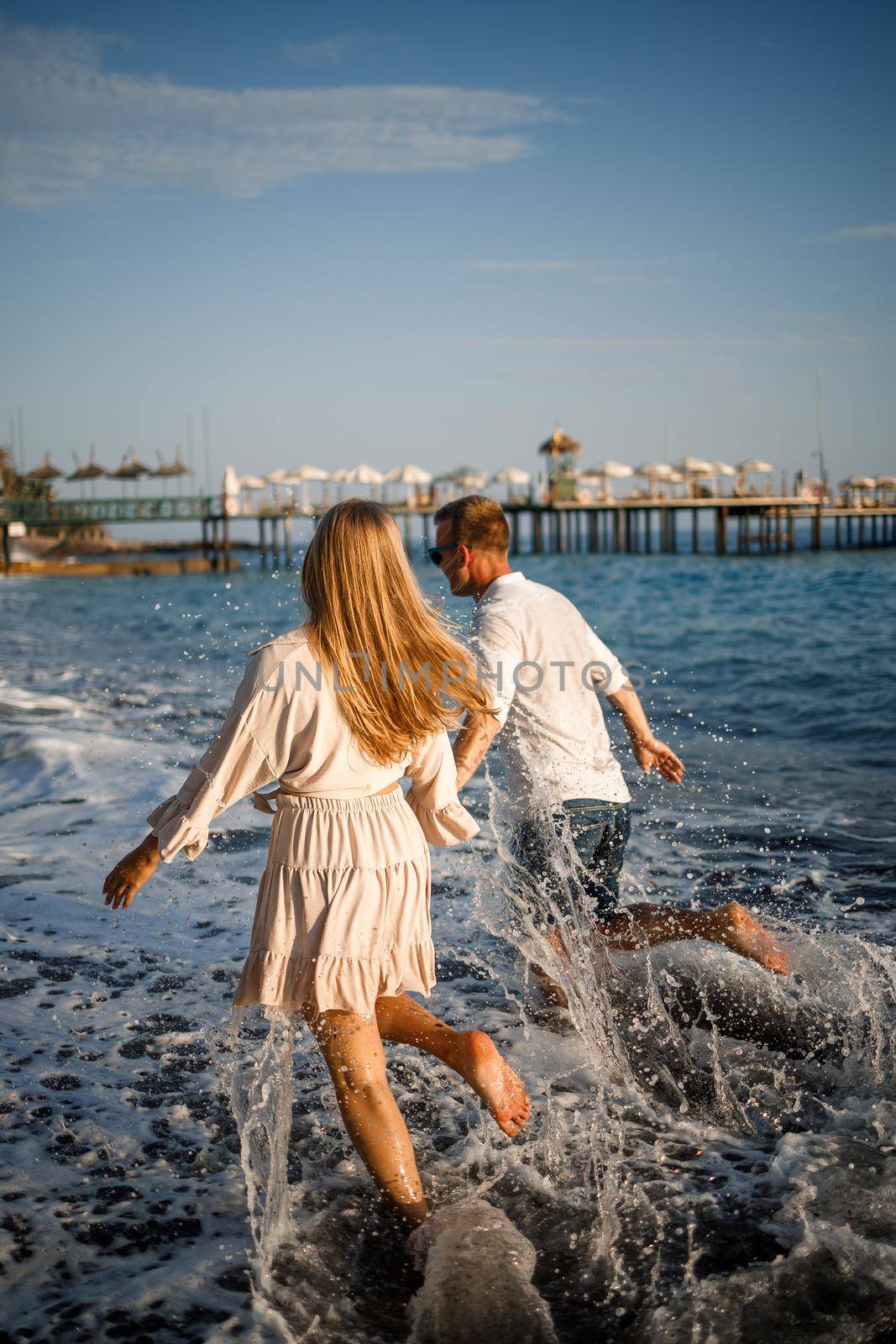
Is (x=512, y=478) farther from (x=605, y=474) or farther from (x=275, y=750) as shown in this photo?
(x=275, y=750)

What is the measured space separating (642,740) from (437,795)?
165cm

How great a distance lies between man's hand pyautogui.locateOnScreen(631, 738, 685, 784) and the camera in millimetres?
4148

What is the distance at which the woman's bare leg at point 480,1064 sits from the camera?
246cm

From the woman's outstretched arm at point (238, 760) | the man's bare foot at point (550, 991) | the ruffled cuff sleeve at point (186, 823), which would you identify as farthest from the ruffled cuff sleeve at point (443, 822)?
the man's bare foot at point (550, 991)

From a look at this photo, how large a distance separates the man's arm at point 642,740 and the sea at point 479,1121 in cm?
70

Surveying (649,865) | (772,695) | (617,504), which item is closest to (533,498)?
(617,504)

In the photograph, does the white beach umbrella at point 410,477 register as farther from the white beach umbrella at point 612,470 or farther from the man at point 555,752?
the man at point 555,752

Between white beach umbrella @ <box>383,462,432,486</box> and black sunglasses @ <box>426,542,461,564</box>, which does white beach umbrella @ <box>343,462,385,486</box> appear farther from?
black sunglasses @ <box>426,542,461,564</box>

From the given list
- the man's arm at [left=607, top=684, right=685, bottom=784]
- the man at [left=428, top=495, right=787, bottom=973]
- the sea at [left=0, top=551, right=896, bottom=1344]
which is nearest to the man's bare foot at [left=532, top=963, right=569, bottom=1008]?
the sea at [left=0, top=551, right=896, bottom=1344]

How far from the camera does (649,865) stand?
6000 millimetres

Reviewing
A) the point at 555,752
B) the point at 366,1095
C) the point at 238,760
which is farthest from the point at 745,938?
the point at 238,760

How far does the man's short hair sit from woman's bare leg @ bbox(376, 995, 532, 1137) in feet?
5.93

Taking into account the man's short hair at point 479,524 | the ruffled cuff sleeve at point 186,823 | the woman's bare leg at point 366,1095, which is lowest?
the woman's bare leg at point 366,1095

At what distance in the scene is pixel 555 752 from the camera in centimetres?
367
